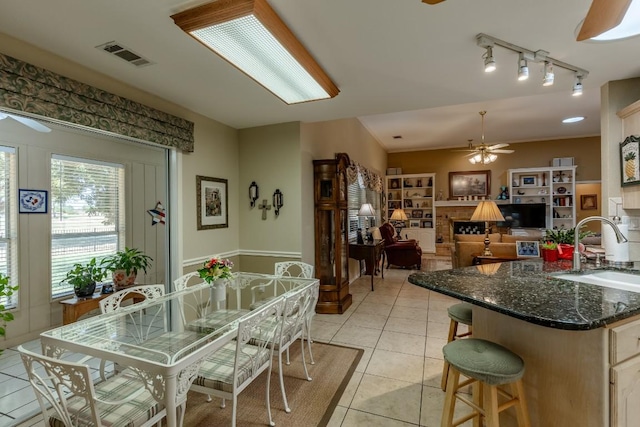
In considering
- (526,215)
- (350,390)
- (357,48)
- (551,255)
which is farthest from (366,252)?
(526,215)

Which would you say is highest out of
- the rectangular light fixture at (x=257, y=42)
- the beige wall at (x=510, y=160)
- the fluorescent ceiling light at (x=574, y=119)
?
the fluorescent ceiling light at (x=574, y=119)

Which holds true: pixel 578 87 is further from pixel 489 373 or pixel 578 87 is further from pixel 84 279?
pixel 84 279

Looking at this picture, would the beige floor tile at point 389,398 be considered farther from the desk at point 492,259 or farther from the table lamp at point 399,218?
the table lamp at point 399,218

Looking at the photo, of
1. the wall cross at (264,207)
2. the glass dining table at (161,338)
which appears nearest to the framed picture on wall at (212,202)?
the wall cross at (264,207)

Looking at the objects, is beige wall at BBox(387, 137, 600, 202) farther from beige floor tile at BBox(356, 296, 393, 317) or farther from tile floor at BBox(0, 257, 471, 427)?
beige floor tile at BBox(356, 296, 393, 317)

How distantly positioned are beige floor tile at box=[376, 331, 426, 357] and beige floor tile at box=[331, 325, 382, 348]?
8 centimetres

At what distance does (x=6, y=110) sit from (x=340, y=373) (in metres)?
2.95

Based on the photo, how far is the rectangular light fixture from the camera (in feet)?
5.21

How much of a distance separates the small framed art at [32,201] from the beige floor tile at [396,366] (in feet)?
12.4

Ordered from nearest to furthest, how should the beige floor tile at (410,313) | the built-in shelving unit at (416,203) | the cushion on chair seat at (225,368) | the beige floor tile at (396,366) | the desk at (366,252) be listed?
the cushion on chair seat at (225,368) → the beige floor tile at (396,366) → the beige floor tile at (410,313) → the desk at (366,252) → the built-in shelving unit at (416,203)

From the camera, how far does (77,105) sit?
217cm

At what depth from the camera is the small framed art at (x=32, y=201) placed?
3117 mm

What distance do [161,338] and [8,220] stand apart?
8.17 feet

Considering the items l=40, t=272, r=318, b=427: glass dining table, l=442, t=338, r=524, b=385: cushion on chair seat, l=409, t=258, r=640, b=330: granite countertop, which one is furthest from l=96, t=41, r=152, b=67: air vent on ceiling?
l=442, t=338, r=524, b=385: cushion on chair seat
